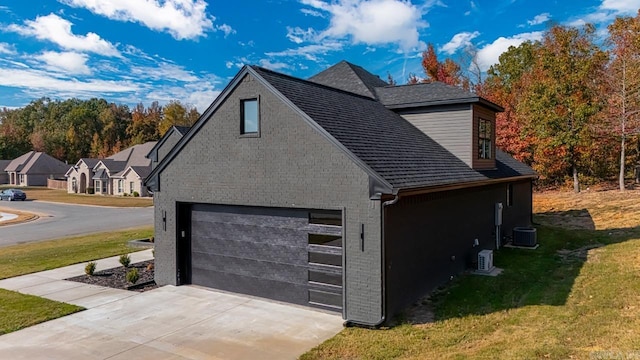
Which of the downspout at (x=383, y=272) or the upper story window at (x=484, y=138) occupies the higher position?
the upper story window at (x=484, y=138)

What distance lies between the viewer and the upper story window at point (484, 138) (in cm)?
1383

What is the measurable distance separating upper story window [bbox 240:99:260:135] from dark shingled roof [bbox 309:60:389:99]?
243 inches

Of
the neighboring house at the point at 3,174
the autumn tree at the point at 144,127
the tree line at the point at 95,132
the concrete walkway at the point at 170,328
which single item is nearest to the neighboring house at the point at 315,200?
the concrete walkway at the point at 170,328

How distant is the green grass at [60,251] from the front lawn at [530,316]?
11.1 meters

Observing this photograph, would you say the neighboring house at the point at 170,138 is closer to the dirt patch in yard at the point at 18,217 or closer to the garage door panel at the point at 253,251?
the dirt patch in yard at the point at 18,217

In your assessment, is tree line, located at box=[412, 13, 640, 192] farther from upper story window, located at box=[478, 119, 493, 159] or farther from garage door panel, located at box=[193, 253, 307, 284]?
garage door panel, located at box=[193, 253, 307, 284]

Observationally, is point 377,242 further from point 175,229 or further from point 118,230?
point 118,230

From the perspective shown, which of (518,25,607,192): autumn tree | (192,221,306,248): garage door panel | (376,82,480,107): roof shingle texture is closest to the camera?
(192,221,306,248): garage door panel

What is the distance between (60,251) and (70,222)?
1203 centimetres

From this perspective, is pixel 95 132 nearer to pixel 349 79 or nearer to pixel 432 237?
pixel 349 79

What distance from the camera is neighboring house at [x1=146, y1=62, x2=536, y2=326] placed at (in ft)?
27.8

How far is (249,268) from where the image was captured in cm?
1031

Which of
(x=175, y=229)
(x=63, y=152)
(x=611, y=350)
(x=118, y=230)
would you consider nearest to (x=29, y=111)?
(x=63, y=152)

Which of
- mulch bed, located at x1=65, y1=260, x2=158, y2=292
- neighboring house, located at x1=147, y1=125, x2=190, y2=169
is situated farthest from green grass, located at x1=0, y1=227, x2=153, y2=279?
neighboring house, located at x1=147, y1=125, x2=190, y2=169
